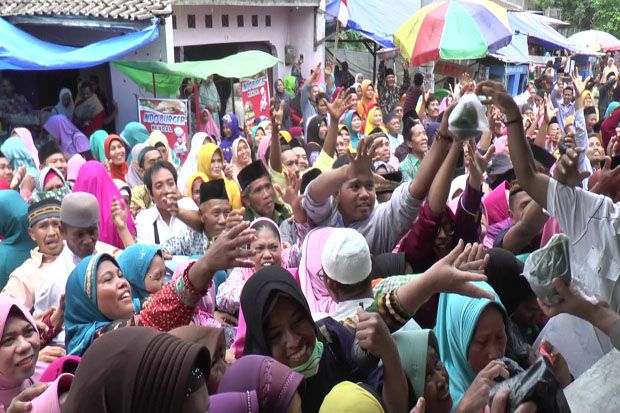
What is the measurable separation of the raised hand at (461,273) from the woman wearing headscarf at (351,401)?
1.88 ft

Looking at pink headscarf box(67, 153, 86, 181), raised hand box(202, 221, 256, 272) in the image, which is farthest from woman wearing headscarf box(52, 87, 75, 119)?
Answer: raised hand box(202, 221, 256, 272)

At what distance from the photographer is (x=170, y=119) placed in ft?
27.7

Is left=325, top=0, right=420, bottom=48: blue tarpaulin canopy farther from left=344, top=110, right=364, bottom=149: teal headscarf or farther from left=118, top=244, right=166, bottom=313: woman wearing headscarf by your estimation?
left=118, top=244, right=166, bottom=313: woman wearing headscarf

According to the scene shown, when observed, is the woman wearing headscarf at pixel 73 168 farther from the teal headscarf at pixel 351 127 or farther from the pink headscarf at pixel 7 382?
the pink headscarf at pixel 7 382

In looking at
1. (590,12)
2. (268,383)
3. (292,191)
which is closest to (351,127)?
(292,191)

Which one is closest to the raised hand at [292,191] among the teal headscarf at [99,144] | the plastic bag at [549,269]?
the plastic bag at [549,269]

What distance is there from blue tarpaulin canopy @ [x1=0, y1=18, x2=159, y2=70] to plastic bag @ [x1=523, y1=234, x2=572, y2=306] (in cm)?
706

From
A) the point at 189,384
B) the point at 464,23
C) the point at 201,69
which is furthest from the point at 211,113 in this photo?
the point at 189,384

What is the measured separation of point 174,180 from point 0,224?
50.3 inches

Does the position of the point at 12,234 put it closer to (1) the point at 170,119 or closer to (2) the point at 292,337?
(2) the point at 292,337

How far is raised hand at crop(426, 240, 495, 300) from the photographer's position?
2.24 m

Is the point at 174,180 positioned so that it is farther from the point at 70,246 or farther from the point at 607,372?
the point at 607,372

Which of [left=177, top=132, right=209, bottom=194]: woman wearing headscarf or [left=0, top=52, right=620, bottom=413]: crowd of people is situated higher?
[left=0, top=52, right=620, bottom=413]: crowd of people

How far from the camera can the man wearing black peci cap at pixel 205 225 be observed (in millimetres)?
4219
